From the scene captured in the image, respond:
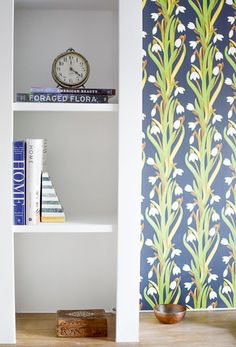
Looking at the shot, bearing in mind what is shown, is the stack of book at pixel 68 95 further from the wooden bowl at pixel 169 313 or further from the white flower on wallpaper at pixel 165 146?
the wooden bowl at pixel 169 313

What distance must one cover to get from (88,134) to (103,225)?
540mm

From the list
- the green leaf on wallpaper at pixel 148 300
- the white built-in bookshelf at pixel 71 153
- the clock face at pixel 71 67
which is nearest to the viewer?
Result: the clock face at pixel 71 67

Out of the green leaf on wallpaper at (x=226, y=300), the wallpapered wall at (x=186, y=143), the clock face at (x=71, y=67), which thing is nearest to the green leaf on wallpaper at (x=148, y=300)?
the wallpapered wall at (x=186, y=143)

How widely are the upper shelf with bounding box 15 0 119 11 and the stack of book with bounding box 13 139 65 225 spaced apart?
24.8 inches

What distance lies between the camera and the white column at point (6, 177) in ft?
7.55

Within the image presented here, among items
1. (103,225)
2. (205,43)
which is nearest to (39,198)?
(103,225)

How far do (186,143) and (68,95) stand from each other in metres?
0.68

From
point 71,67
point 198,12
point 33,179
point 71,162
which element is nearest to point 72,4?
point 71,67

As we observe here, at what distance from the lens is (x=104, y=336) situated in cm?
248

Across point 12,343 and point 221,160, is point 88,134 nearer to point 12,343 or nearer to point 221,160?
point 221,160

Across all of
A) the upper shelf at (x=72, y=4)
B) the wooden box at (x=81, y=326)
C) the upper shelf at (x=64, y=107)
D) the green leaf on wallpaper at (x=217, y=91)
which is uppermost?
the upper shelf at (x=72, y=4)

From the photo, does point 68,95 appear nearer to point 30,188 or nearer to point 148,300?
point 30,188

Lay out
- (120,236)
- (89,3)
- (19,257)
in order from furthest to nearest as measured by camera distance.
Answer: (19,257)
(89,3)
(120,236)

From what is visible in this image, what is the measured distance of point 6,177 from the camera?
2.34 metres
